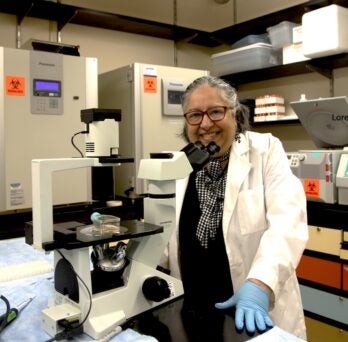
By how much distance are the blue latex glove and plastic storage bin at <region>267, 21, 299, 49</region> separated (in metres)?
2.17

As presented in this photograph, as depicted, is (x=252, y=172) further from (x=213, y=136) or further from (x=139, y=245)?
(x=139, y=245)

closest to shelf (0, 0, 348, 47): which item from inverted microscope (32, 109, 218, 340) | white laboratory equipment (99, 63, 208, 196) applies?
white laboratory equipment (99, 63, 208, 196)

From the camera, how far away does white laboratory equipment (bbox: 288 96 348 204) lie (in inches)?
83.0

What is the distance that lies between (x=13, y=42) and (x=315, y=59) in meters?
1.99

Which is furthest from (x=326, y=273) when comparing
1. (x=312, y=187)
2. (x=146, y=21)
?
(x=146, y=21)

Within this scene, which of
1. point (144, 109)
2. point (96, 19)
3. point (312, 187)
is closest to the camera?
point (312, 187)

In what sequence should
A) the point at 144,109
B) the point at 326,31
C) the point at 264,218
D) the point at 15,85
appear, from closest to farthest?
the point at 264,218 → the point at 15,85 → the point at 326,31 → the point at 144,109

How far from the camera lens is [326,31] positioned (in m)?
2.33

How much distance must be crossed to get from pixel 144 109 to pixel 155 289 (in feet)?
5.65

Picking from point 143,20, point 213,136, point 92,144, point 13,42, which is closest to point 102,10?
point 143,20

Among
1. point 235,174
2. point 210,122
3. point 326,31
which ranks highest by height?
point 326,31

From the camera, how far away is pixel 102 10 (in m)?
2.98

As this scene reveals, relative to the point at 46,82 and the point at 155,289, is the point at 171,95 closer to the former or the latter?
the point at 46,82

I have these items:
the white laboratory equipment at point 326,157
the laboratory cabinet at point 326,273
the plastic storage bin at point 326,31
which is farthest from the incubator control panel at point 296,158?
the plastic storage bin at point 326,31
